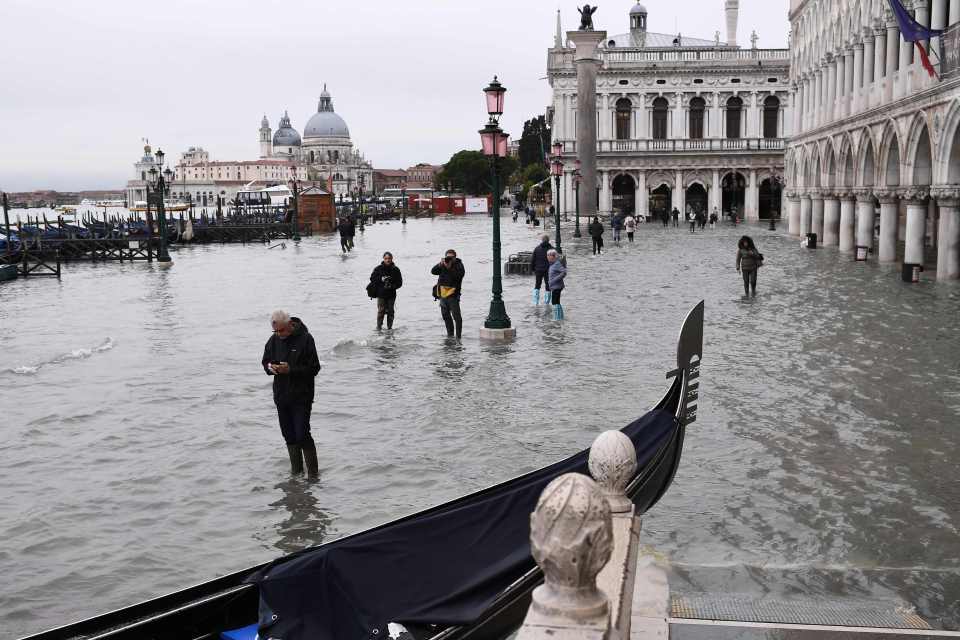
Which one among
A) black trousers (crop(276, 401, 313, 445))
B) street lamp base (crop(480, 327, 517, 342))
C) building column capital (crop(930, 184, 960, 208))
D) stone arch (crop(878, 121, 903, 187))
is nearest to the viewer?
black trousers (crop(276, 401, 313, 445))

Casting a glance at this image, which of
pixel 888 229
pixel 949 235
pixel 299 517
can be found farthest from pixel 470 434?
pixel 888 229

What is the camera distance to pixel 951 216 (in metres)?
22.4

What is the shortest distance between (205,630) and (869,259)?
27932 mm

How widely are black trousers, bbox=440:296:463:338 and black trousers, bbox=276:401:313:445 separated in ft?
23.9

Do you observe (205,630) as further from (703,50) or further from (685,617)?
(703,50)

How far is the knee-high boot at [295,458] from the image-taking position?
899cm

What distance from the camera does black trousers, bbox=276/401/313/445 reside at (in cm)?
877

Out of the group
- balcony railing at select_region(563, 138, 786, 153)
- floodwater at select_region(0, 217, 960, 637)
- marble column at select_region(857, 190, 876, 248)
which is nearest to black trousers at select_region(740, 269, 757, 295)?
floodwater at select_region(0, 217, 960, 637)

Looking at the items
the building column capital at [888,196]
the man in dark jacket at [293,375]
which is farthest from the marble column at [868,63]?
the man in dark jacket at [293,375]

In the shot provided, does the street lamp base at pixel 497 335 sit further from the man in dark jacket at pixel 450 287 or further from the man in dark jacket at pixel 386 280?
the man in dark jacket at pixel 386 280

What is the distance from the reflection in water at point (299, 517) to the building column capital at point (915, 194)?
1994cm

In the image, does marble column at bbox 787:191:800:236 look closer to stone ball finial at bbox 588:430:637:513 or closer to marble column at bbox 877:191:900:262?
marble column at bbox 877:191:900:262

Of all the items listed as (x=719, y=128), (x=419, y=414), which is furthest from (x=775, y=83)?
(x=419, y=414)

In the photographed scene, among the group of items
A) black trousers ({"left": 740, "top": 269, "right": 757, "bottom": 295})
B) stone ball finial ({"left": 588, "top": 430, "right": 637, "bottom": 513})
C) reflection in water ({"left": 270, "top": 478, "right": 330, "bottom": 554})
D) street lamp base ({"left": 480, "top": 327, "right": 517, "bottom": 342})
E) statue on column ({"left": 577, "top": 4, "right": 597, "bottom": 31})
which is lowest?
reflection in water ({"left": 270, "top": 478, "right": 330, "bottom": 554})
